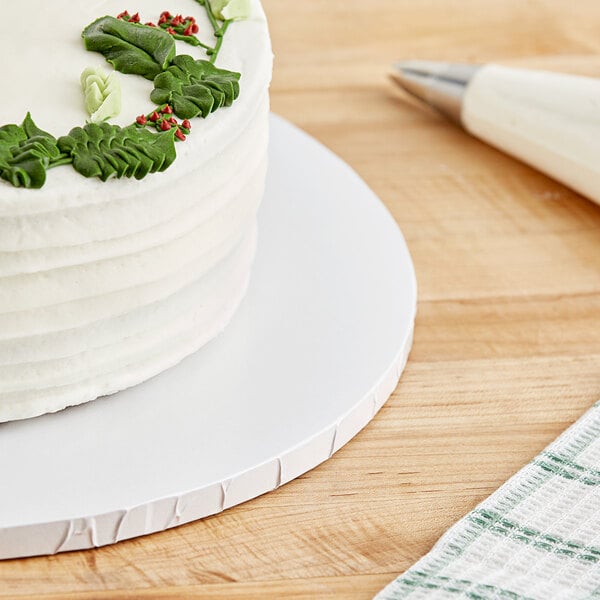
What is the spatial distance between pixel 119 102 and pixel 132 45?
13 cm

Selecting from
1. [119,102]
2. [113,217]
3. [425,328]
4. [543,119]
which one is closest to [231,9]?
[119,102]

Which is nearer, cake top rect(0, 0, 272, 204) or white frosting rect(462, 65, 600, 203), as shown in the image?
cake top rect(0, 0, 272, 204)

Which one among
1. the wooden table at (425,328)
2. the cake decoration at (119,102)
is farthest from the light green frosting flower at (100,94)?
the wooden table at (425,328)

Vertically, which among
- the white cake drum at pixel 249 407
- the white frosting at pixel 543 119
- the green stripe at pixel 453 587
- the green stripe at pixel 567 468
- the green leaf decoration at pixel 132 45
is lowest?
the green stripe at pixel 453 587

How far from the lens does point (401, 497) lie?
134 centimetres

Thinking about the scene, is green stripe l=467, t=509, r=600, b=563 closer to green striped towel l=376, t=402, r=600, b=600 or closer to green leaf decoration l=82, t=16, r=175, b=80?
green striped towel l=376, t=402, r=600, b=600

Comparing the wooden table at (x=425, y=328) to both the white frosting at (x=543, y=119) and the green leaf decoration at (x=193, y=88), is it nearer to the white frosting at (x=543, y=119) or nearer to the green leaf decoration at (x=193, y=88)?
the white frosting at (x=543, y=119)

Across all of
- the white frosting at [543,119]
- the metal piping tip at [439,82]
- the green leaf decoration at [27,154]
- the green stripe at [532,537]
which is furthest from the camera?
the metal piping tip at [439,82]

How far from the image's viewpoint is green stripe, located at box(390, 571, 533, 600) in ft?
3.89

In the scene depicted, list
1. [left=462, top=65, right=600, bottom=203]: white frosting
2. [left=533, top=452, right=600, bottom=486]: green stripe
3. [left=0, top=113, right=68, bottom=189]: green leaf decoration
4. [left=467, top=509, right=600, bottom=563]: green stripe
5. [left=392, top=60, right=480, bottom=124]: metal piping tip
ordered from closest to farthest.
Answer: [left=0, top=113, right=68, bottom=189]: green leaf decoration → [left=467, top=509, right=600, bottom=563]: green stripe → [left=533, top=452, right=600, bottom=486]: green stripe → [left=462, top=65, right=600, bottom=203]: white frosting → [left=392, top=60, right=480, bottom=124]: metal piping tip

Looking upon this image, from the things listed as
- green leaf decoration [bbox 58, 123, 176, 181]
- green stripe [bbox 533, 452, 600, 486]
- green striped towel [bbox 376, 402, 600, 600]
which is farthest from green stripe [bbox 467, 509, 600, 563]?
green leaf decoration [bbox 58, 123, 176, 181]

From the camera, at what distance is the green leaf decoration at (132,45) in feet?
4.42

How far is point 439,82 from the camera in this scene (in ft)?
6.84

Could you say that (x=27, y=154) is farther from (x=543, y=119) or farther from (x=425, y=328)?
(x=543, y=119)
